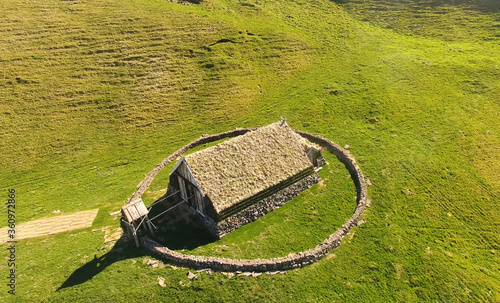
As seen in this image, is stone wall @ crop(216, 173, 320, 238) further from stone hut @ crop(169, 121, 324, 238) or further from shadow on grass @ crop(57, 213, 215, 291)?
shadow on grass @ crop(57, 213, 215, 291)

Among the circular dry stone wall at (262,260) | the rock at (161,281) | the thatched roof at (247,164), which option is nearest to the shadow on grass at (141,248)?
the circular dry stone wall at (262,260)

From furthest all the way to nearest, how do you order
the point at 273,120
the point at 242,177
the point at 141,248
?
the point at 273,120, the point at 242,177, the point at 141,248

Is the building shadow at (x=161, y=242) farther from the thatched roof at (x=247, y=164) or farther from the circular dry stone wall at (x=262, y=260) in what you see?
the thatched roof at (x=247, y=164)

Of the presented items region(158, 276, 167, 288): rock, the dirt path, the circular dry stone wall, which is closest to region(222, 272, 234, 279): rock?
the circular dry stone wall

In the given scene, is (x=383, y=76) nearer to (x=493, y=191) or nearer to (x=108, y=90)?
(x=493, y=191)

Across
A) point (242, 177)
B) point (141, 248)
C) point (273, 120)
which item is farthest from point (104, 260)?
point (273, 120)

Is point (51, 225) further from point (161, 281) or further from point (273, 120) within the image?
point (273, 120)

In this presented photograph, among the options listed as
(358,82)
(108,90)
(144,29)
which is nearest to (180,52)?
(144,29)
